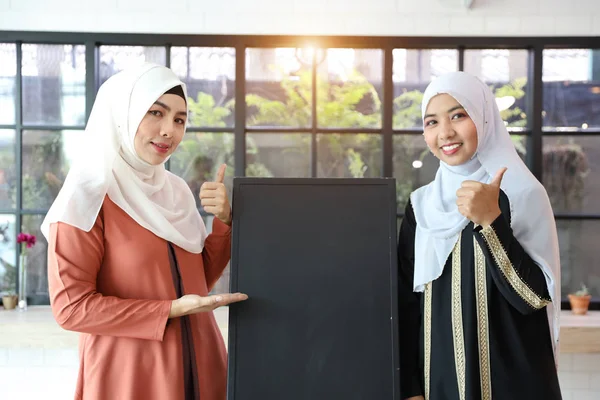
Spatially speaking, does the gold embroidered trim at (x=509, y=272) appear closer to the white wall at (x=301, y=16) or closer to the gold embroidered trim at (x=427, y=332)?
the gold embroidered trim at (x=427, y=332)

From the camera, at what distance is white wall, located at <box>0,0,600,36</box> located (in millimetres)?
3270

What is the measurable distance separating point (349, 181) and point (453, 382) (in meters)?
0.56

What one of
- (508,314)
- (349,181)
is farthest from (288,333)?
(508,314)

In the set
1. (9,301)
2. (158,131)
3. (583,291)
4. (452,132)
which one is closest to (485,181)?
(452,132)

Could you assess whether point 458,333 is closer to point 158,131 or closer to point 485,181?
point 485,181

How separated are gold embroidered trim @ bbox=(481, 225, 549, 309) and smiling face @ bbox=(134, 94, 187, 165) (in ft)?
2.63

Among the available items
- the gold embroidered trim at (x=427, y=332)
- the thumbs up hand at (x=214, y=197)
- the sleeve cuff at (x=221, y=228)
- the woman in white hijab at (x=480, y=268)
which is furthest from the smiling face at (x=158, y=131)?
the gold embroidered trim at (x=427, y=332)

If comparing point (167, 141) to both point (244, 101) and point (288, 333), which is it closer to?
point (288, 333)

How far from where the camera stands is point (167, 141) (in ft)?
5.44

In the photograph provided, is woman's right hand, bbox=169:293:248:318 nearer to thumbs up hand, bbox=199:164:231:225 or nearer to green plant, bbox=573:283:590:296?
thumbs up hand, bbox=199:164:231:225

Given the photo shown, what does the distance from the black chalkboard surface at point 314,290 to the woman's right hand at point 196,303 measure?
4cm

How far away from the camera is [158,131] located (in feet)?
5.38

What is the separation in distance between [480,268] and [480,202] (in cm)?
20

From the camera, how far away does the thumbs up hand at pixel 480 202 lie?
1485 mm
